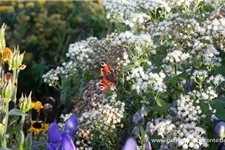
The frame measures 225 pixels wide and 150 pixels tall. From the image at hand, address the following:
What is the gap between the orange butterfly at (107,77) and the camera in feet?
6.78

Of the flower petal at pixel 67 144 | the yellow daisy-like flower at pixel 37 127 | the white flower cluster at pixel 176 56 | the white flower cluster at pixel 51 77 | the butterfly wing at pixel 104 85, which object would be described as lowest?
the yellow daisy-like flower at pixel 37 127

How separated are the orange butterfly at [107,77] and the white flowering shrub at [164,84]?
20mm

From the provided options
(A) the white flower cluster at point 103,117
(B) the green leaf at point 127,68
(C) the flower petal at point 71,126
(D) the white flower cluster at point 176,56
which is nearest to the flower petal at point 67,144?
(C) the flower petal at point 71,126

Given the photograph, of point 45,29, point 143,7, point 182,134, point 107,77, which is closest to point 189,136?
point 182,134

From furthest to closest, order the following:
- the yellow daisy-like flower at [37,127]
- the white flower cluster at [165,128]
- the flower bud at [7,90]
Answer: the yellow daisy-like flower at [37,127]
the white flower cluster at [165,128]
the flower bud at [7,90]

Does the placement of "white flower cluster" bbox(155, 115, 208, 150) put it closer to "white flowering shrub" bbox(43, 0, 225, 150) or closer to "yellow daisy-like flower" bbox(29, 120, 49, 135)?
"white flowering shrub" bbox(43, 0, 225, 150)

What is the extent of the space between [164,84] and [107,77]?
0.72 ft

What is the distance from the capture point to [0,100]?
5.63ft

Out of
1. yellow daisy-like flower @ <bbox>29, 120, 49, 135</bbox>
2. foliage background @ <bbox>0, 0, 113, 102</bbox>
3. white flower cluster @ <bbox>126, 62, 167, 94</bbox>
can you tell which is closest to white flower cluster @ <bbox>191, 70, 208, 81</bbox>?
white flower cluster @ <bbox>126, 62, 167, 94</bbox>

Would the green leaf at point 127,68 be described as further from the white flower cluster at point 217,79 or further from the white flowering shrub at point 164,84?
the white flower cluster at point 217,79

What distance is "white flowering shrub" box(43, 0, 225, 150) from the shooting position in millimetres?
1863

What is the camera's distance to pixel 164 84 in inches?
77.3

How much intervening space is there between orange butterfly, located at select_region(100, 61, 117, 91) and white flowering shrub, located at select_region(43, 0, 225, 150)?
0.06 feet

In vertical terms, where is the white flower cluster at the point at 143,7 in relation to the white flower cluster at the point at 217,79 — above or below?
above
